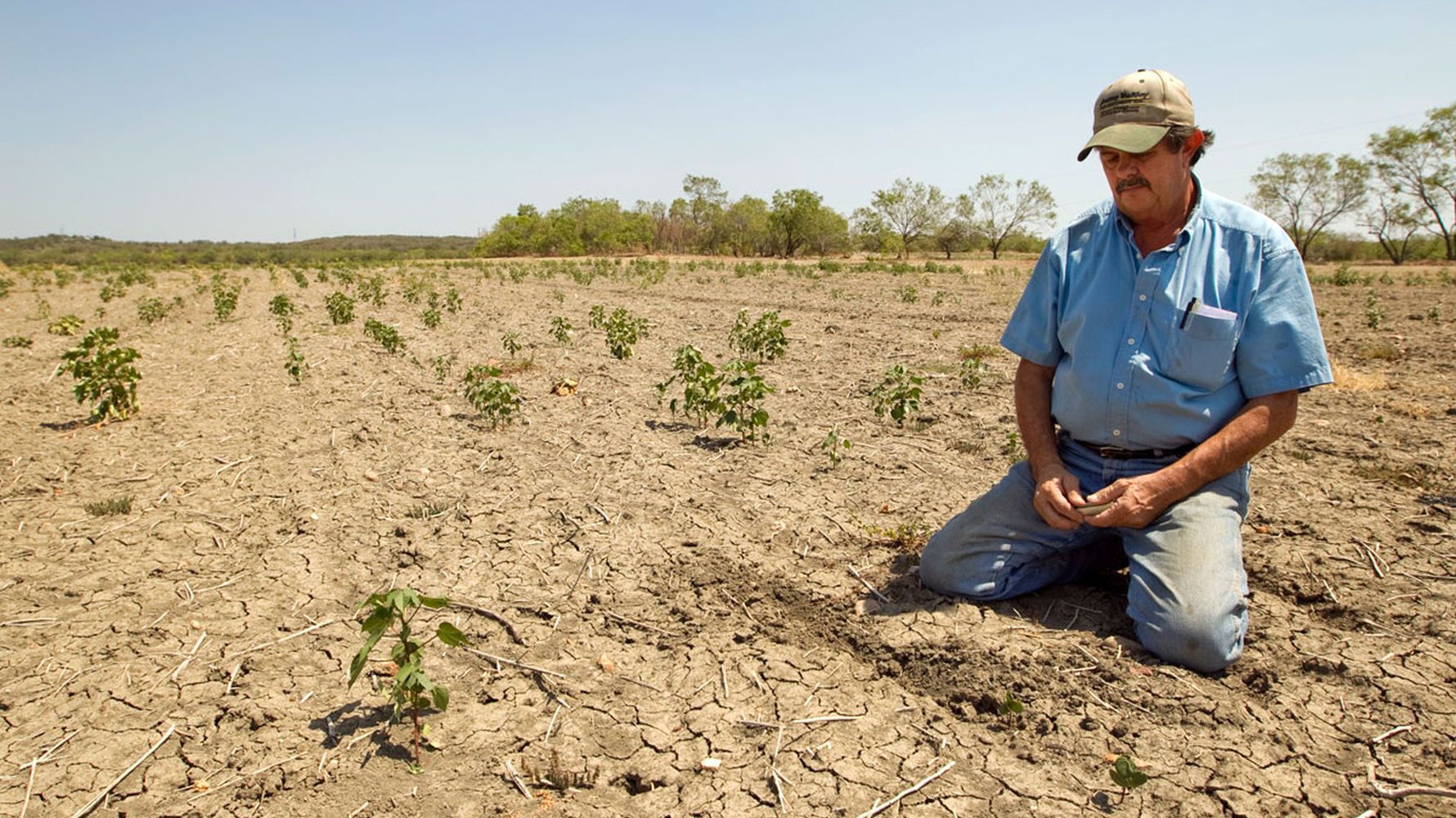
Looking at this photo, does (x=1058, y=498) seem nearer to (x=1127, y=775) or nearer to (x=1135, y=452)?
(x=1135, y=452)

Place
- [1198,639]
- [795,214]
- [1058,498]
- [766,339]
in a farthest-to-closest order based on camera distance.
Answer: [795,214] → [766,339] → [1058,498] → [1198,639]

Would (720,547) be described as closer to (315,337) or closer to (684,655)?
(684,655)

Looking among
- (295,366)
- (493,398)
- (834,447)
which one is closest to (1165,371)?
(834,447)

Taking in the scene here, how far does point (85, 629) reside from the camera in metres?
3.12

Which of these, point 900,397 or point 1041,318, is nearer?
point 1041,318

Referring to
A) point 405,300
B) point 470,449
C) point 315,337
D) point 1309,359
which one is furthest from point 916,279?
point 1309,359

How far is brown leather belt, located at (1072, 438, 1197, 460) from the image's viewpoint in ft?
9.21

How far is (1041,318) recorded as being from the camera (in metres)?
3.01

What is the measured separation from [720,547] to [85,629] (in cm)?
249

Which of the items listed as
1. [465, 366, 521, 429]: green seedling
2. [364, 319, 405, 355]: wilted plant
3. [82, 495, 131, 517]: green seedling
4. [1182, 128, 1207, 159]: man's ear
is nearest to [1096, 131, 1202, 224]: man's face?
[1182, 128, 1207, 159]: man's ear

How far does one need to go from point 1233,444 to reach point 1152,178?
2.95 ft

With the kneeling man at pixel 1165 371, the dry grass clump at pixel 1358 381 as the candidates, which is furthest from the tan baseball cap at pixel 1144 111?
the dry grass clump at pixel 1358 381

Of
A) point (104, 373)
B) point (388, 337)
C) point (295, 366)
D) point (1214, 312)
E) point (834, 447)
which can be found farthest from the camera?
point (388, 337)

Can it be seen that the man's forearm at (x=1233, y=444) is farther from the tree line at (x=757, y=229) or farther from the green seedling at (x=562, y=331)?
the tree line at (x=757, y=229)
